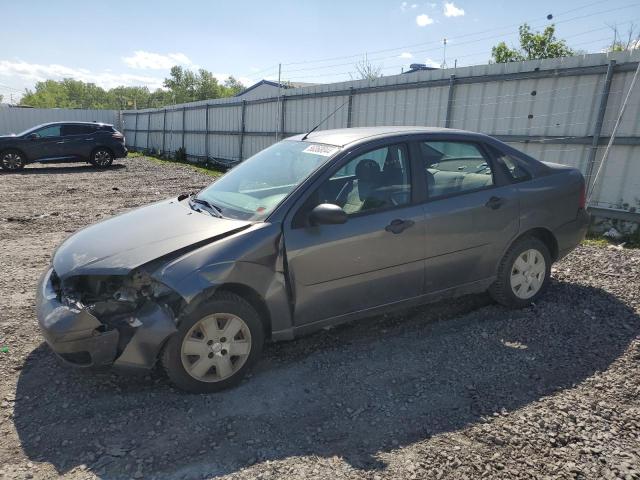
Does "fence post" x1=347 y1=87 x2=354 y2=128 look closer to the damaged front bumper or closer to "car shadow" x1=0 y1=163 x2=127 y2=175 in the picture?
the damaged front bumper

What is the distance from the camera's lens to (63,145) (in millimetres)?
17734

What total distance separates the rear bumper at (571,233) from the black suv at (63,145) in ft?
58.3

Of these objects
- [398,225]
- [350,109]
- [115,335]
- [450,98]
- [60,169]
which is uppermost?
[450,98]

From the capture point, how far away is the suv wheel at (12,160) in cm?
1670

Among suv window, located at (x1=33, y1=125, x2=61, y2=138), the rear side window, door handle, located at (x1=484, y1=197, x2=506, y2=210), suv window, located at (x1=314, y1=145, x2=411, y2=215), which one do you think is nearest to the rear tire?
door handle, located at (x1=484, y1=197, x2=506, y2=210)

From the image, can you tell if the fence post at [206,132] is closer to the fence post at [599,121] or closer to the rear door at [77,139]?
the rear door at [77,139]

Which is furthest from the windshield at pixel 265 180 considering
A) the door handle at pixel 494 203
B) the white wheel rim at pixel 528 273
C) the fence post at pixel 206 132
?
the fence post at pixel 206 132

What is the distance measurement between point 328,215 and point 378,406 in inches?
50.9

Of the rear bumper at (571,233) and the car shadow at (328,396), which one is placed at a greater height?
the rear bumper at (571,233)

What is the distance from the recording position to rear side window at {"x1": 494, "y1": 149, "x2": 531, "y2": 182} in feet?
14.4

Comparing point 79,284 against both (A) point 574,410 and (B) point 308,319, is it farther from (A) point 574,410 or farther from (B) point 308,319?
(A) point 574,410

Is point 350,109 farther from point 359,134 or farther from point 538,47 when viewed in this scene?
point 538,47

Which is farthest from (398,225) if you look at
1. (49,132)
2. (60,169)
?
(60,169)

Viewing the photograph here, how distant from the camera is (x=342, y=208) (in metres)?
3.55
